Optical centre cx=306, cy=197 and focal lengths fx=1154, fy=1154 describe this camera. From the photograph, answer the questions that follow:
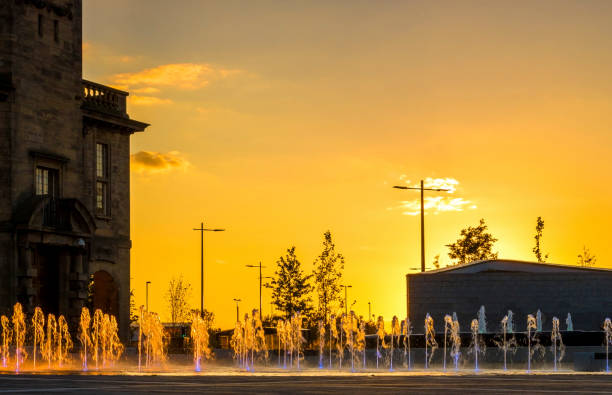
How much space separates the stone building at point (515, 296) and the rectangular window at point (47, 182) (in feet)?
56.7

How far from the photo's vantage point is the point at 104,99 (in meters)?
51.1

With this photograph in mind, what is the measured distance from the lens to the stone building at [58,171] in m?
44.0

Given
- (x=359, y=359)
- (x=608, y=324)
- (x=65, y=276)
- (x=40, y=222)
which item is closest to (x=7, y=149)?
(x=40, y=222)

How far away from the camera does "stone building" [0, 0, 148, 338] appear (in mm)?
43969

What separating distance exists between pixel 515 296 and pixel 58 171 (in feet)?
70.9

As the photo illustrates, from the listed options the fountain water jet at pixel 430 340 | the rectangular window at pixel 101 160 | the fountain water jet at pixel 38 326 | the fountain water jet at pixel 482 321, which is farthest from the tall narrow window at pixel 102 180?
the fountain water jet at pixel 482 321

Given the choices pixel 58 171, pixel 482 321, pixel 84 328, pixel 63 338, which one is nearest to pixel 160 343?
pixel 84 328

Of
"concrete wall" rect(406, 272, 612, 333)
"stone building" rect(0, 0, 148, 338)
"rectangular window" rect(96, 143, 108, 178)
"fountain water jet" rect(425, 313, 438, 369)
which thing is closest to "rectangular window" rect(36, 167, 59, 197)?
"stone building" rect(0, 0, 148, 338)

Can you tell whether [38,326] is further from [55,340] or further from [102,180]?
[102,180]

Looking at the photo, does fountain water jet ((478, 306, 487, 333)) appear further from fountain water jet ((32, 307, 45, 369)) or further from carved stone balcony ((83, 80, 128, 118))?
fountain water jet ((32, 307, 45, 369))

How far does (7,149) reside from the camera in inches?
1730

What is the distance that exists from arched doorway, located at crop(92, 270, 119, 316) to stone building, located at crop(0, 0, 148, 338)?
0.15 ft

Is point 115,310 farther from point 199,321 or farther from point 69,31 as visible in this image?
point 69,31

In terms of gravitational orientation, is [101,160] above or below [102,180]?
above
